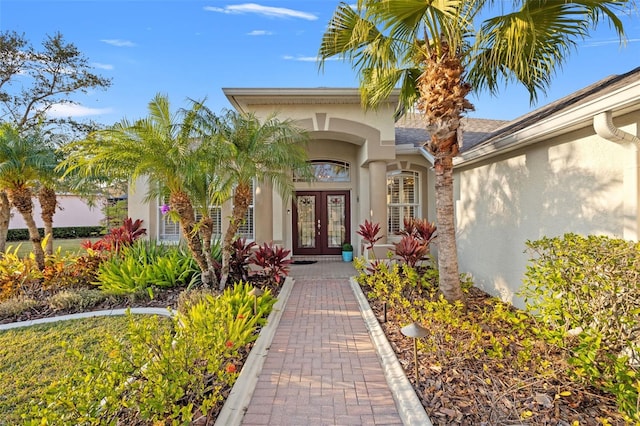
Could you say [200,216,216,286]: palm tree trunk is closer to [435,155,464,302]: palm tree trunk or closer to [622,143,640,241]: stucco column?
[435,155,464,302]: palm tree trunk

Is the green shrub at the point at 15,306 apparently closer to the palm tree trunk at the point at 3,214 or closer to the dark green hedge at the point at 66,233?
the palm tree trunk at the point at 3,214

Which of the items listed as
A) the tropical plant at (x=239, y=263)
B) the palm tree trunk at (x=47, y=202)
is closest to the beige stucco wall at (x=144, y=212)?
the palm tree trunk at (x=47, y=202)

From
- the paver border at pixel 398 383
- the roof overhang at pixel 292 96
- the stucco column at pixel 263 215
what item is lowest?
the paver border at pixel 398 383

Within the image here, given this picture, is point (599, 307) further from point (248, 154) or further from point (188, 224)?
point (188, 224)

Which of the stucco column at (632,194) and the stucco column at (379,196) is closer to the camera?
the stucco column at (632,194)

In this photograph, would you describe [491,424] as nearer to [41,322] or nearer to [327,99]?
[41,322]

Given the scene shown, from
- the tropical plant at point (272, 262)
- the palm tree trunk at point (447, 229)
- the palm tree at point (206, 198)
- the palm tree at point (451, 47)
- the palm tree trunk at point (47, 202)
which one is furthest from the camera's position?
the palm tree trunk at point (47, 202)

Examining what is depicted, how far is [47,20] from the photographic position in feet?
51.5

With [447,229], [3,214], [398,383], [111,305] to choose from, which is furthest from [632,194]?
[3,214]

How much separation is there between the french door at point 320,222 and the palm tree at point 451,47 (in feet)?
23.5

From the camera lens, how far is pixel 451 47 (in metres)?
5.71

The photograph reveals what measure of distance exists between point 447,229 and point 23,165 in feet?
35.0

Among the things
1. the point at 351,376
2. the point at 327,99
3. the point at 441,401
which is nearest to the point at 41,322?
the point at 351,376

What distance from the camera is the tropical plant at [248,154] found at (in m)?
7.19
